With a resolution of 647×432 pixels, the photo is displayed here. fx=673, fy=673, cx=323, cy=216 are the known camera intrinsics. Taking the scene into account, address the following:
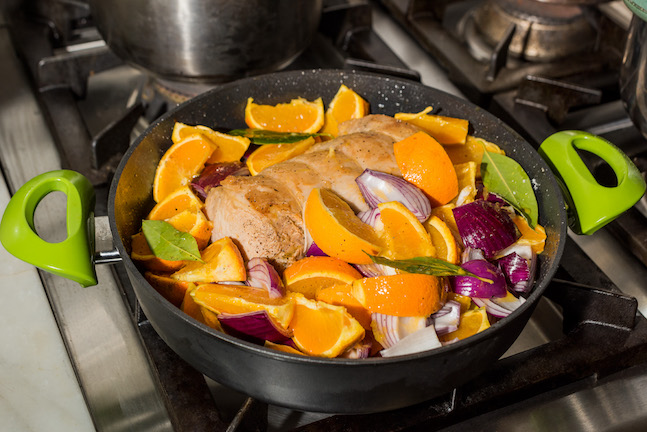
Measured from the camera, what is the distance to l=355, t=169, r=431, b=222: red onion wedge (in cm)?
101

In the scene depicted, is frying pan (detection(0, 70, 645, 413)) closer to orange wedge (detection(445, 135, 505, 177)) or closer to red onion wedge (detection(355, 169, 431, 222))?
orange wedge (detection(445, 135, 505, 177))

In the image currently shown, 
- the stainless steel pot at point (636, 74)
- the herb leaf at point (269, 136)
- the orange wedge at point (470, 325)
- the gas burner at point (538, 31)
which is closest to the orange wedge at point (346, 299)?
the orange wedge at point (470, 325)

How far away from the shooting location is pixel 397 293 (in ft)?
2.90

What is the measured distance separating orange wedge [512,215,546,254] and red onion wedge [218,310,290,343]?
41 centimetres

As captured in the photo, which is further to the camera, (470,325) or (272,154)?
(272,154)

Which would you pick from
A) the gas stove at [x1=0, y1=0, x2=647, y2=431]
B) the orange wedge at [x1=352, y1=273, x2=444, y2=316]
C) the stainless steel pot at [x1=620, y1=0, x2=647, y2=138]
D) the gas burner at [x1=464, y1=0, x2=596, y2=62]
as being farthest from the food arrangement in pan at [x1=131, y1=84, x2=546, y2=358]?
the gas burner at [x1=464, y1=0, x2=596, y2=62]

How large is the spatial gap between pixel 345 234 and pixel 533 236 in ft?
1.04

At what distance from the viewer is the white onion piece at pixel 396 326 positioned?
0.91m

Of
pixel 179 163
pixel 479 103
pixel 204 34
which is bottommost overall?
pixel 479 103

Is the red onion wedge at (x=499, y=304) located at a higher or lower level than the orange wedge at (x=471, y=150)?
lower

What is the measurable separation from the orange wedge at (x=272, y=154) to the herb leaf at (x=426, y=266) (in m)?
0.33

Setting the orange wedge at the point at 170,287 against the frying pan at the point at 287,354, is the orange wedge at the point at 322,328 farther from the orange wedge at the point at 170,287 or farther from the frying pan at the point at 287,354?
the orange wedge at the point at 170,287

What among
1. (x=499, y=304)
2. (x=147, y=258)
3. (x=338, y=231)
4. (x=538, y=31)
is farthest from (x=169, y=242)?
(x=538, y=31)

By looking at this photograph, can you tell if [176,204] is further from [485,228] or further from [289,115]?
[485,228]
